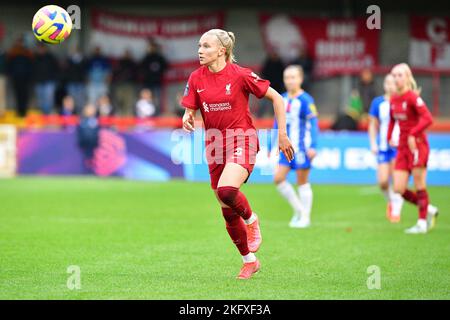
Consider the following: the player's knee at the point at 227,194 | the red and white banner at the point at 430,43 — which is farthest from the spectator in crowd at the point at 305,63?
the player's knee at the point at 227,194

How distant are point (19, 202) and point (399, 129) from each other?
7246mm

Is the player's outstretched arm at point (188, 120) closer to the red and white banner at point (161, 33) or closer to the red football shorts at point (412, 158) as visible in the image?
the red football shorts at point (412, 158)

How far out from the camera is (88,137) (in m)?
22.6

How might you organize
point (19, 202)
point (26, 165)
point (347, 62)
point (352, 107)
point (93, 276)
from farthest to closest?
1. point (347, 62)
2. point (352, 107)
3. point (26, 165)
4. point (19, 202)
5. point (93, 276)

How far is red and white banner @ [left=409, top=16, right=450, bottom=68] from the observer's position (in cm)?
2778

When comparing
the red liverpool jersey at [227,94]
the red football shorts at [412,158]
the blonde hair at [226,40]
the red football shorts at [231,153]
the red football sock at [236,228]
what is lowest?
the red football sock at [236,228]

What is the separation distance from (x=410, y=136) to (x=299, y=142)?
179 centimetres

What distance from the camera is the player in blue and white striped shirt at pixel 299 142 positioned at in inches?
539

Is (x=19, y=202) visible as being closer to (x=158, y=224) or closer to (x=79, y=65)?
(x=158, y=224)

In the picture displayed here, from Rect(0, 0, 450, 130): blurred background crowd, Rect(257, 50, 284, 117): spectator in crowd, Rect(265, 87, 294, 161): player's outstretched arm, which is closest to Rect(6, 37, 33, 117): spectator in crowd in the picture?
Rect(0, 0, 450, 130): blurred background crowd

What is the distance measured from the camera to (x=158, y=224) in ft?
45.0

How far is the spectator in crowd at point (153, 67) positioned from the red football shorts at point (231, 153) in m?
18.4

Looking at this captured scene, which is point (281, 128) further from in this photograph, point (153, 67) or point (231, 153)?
point (153, 67)
